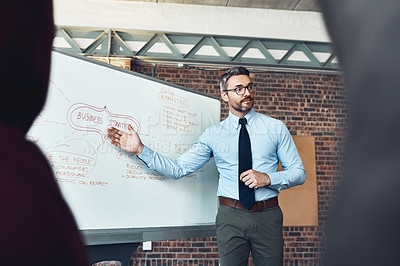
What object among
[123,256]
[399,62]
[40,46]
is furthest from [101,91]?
[399,62]

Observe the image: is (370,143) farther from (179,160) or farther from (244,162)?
(179,160)

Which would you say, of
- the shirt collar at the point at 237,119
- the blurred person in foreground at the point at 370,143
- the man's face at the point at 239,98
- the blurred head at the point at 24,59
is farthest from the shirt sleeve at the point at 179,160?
the blurred person in foreground at the point at 370,143

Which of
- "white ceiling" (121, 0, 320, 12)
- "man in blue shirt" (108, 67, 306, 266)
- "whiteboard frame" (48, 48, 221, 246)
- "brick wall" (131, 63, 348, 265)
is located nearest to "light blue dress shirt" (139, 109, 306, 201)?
"man in blue shirt" (108, 67, 306, 266)

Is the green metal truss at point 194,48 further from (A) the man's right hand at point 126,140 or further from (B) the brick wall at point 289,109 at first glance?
(A) the man's right hand at point 126,140

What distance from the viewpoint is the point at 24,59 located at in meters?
0.32

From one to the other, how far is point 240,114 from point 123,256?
1267mm

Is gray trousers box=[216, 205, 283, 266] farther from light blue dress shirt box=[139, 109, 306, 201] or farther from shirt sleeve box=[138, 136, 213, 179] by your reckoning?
shirt sleeve box=[138, 136, 213, 179]

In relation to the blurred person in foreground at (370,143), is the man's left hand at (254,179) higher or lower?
lower

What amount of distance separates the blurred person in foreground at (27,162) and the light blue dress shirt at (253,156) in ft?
5.92

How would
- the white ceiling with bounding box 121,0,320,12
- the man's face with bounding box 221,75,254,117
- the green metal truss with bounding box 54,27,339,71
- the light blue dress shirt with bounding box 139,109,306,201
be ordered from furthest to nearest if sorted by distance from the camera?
the white ceiling with bounding box 121,0,320,12, the green metal truss with bounding box 54,27,339,71, the man's face with bounding box 221,75,254,117, the light blue dress shirt with bounding box 139,109,306,201

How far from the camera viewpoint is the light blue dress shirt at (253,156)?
2180 mm

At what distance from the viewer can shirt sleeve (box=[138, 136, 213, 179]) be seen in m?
2.06

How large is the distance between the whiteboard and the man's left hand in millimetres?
539

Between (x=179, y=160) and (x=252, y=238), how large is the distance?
28.6 inches
